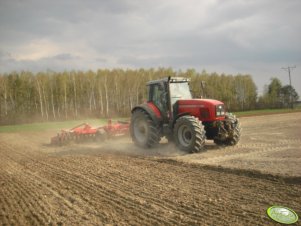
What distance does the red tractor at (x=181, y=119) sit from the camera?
33.6 ft

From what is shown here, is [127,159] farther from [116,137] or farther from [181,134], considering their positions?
[116,137]

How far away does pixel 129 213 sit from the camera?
500 centimetres

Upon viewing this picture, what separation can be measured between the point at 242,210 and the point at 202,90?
276 inches

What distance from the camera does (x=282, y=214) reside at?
459 centimetres

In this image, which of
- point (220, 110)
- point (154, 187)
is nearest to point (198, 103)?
point (220, 110)

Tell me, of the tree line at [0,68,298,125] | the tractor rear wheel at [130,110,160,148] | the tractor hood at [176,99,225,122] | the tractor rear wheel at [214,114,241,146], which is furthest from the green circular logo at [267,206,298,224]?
the tree line at [0,68,298,125]

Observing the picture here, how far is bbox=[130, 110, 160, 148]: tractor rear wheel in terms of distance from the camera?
11422 mm

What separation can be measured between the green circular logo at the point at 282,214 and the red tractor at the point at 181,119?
5.13 metres

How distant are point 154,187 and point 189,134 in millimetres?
4256

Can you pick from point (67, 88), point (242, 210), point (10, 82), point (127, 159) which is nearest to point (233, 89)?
point (67, 88)

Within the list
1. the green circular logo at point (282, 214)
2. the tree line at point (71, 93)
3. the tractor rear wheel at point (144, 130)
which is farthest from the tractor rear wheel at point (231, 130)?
the tree line at point (71, 93)

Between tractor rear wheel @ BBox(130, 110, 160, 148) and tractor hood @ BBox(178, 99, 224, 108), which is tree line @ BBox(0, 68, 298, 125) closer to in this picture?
tractor rear wheel @ BBox(130, 110, 160, 148)

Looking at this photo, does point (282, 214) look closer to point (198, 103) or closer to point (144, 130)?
point (198, 103)

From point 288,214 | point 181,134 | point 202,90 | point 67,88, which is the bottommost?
point 288,214
